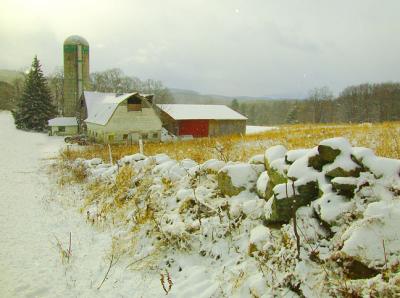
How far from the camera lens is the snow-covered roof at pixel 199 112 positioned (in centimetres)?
4081

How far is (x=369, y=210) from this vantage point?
426cm

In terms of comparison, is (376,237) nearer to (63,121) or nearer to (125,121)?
(125,121)

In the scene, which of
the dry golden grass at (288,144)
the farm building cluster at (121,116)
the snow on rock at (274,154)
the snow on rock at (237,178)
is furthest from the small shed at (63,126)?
the snow on rock at (274,154)

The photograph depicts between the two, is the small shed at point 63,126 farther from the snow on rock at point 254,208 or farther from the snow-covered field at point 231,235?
the snow on rock at point 254,208

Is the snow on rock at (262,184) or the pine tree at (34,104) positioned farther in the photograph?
the pine tree at (34,104)

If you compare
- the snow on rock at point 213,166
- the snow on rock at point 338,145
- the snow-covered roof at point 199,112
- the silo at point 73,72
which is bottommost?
the snow on rock at point 213,166

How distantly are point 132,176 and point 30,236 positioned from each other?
324 centimetres

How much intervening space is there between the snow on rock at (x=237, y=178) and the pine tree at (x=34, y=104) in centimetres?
4383

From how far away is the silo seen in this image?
46562 millimetres

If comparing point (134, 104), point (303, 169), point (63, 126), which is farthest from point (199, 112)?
point (303, 169)

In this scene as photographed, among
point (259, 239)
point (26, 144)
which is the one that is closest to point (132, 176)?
point (259, 239)

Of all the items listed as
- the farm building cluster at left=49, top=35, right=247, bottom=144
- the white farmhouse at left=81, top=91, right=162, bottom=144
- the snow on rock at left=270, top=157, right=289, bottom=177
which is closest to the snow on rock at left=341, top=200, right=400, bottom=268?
the snow on rock at left=270, top=157, right=289, bottom=177

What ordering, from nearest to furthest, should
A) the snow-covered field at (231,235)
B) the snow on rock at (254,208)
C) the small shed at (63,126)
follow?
the snow-covered field at (231,235), the snow on rock at (254,208), the small shed at (63,126)

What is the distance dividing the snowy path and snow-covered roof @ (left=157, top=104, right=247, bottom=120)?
1131 inches
